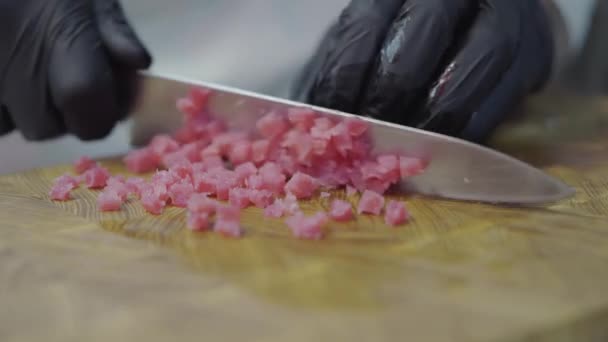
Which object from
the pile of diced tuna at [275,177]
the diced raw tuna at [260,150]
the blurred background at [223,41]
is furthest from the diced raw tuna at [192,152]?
the blurred background at [223,41]

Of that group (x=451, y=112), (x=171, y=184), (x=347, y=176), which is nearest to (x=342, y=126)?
(x=347, y=176)

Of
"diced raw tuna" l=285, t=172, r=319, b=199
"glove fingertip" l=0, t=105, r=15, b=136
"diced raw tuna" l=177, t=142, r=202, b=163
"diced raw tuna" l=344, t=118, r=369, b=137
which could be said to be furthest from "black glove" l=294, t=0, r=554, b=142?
"glove fingertip" l=0, t=105, r=15, b=136

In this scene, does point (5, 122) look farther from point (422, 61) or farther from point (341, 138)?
point (422, 61)

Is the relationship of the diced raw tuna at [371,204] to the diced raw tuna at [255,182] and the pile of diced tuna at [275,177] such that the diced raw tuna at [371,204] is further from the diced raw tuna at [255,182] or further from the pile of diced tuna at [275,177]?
the diced raw tuna at [255,182]

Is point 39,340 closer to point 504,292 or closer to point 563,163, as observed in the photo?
point 504,292

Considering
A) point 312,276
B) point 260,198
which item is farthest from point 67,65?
point 312,276
